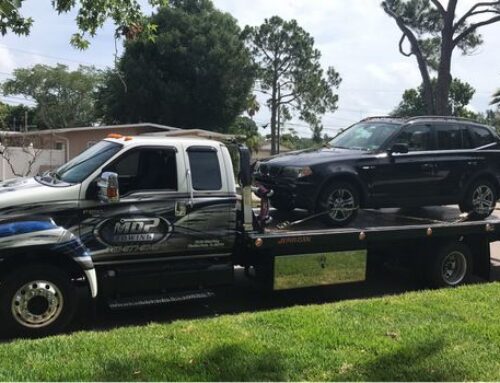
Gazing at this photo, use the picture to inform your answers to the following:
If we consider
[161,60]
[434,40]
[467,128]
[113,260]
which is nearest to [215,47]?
[161,60]

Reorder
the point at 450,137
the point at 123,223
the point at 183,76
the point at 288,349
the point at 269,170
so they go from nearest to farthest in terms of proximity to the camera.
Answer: the point at 288,349
the point at 123,223
the point at 269,170
the point at 450,137
the point at 183,76

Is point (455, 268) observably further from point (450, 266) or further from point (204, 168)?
point (204, 168)

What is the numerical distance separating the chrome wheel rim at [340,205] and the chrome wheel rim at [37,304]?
360 centimetres

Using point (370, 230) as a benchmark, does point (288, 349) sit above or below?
below

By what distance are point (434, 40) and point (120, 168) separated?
26.8 metres

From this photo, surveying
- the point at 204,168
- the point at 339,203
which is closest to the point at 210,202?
the point at 204,168

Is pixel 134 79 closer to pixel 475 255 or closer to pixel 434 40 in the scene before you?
pixel 434 40

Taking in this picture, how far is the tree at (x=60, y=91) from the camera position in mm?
65625

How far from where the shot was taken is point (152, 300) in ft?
22.1

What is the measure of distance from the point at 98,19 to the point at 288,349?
12.8 ft

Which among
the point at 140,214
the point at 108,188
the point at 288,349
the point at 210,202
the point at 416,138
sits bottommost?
the point at 288,349

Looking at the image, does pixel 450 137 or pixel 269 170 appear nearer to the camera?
pixel 269 170

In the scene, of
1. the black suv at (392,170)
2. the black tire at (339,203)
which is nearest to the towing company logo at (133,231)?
the black suv at (392,170)

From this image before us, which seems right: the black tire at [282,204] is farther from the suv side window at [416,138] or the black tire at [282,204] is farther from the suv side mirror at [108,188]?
the suv side mirror at [108,188]
